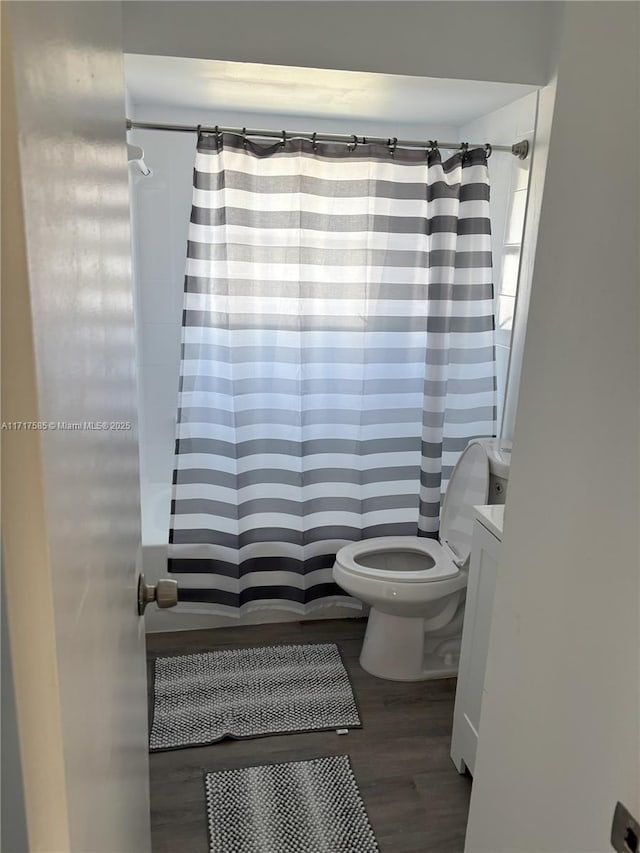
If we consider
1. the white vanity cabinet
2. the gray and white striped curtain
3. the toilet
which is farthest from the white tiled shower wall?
the white vanity cabinet

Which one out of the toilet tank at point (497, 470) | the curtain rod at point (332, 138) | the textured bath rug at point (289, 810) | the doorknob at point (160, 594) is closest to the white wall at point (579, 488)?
the doorknob at point (160, 594)

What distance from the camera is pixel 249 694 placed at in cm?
233

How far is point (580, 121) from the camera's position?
0.88m

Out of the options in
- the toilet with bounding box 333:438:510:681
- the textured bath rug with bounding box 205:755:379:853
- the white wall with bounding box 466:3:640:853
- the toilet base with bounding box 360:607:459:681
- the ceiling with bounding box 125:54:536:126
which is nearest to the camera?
the white wall with bounding box 466:3:640:853

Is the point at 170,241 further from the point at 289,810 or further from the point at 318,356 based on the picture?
the point at 289,810

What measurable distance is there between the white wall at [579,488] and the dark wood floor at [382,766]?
0.83 m

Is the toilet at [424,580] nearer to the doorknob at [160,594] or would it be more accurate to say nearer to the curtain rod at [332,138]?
the curtain rod at [332,138]

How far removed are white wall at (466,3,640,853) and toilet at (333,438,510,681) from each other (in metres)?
1.19

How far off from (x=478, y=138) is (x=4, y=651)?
2.68 meters

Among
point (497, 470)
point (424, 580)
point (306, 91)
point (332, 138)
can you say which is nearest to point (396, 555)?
point (424, 580)

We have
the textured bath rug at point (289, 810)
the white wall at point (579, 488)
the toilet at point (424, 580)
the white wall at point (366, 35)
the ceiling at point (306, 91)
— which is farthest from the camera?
A: the toilet at point (424, 580)

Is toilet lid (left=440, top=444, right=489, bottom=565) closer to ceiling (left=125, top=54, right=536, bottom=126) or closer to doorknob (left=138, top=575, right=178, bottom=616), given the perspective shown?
ceiling (left=125, top=54, right=536, bottom=126)

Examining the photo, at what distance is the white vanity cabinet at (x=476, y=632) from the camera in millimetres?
1794

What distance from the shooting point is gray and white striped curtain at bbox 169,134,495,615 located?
231 centimetres
